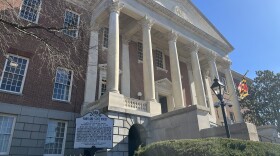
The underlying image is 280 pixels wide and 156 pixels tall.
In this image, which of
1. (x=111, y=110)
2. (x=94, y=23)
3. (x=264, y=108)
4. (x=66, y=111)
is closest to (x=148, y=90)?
(x=111, y=110)

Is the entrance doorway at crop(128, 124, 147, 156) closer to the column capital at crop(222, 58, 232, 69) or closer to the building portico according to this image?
the building portico

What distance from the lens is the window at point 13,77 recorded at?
14883 millimetres

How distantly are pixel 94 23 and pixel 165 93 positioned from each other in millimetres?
10131

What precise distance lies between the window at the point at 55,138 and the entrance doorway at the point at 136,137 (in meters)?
4.61

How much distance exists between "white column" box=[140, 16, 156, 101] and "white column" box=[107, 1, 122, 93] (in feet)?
9.27

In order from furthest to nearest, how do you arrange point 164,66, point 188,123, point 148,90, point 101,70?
point 164,66
point 101,70
point 148,90
point 188,123

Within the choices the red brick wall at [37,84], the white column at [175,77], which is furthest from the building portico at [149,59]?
the red brick wall at [37,84]

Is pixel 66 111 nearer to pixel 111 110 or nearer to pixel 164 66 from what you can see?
pixel 111 110

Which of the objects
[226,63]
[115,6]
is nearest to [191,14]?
[226,63]

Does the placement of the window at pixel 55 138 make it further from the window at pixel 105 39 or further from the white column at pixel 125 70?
the window at pixel 105 39

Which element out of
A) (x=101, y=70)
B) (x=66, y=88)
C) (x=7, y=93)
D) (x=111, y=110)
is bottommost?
(x=111, y=110)

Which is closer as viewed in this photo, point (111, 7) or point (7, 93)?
point (7, 93)

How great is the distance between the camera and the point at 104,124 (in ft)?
26.0

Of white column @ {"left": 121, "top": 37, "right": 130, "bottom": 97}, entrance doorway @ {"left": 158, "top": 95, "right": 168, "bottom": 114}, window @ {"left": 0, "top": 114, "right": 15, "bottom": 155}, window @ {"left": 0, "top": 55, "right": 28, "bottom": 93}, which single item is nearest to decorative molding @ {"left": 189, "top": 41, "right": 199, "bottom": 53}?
entrance doorway @ {"left": 158, "top": 95, "right": 168, "bottom": 114}
